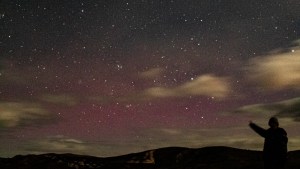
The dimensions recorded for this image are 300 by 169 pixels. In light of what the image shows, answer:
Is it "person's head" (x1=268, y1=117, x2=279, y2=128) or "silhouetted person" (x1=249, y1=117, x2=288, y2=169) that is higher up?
"person's head" (x1=268, y1=117, x2=279, y2=128)

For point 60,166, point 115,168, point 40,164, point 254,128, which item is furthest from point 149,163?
point 254,128

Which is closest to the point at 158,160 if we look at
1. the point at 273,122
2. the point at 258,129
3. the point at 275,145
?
the point at 258,129

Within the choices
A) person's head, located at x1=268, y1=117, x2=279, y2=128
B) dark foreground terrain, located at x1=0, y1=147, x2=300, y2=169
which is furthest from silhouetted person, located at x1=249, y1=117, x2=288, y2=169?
dark foreground terrain, located at x1=0, y1=147, x2=300, y2=169

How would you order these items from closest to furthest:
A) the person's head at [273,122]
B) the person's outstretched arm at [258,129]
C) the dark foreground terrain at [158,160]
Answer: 1. the person's head at [273,122]
2. the person's outstretched arm at [258,129]
3. the dark foreground terrain at [158,160]

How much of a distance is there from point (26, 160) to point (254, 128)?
90.1 feet

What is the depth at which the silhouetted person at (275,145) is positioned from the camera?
10.6 meters

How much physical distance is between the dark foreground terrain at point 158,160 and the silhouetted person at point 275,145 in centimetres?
1252

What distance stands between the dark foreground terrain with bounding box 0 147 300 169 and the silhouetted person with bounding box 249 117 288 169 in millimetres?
12521

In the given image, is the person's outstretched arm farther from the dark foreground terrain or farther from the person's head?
the dark foreground terrain

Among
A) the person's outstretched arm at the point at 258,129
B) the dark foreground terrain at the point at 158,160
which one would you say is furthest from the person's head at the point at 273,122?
the dark foreground terrain at the point at 158,160

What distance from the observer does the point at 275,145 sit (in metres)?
10.6

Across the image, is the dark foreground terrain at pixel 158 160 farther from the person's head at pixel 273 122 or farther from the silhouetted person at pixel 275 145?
the person's head at pixel 273 122

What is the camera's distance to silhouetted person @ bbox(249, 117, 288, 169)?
10.6 meters

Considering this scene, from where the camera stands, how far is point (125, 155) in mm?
34812
